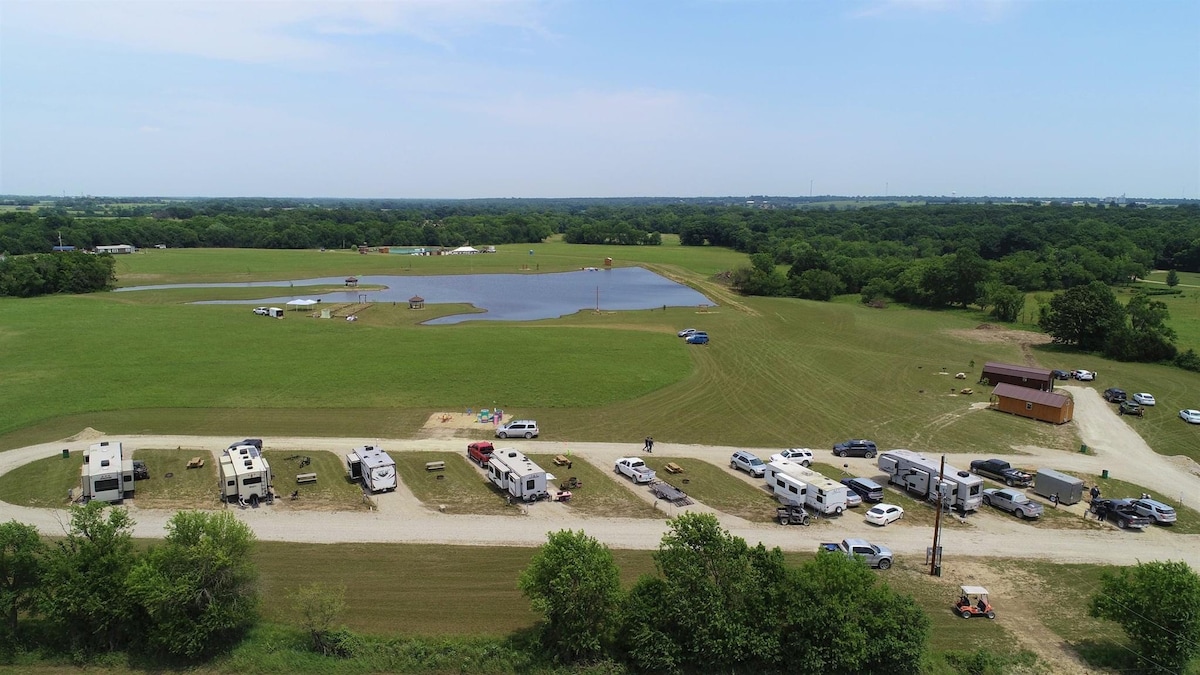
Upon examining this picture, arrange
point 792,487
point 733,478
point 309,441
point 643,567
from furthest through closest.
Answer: point 309,441 → point 733,478 → point 792,487 → point 643,567

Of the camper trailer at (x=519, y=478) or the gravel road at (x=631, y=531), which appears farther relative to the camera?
the camper trailer at (x=519, y=478)

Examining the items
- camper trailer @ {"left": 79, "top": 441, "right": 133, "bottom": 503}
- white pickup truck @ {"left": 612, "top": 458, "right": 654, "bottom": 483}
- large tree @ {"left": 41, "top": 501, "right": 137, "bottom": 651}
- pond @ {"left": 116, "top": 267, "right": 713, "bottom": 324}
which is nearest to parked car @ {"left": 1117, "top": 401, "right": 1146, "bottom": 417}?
white pickup truck @ {"left": 612, "top": 458, "right": 654, "bottom": 483}

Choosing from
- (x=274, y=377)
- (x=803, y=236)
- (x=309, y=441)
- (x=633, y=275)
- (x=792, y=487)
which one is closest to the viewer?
(x=792, y=487)

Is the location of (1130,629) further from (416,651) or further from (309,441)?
(309,441)

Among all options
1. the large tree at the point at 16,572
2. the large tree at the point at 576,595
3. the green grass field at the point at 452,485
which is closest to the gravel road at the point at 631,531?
the green grass field at the point at 452,485

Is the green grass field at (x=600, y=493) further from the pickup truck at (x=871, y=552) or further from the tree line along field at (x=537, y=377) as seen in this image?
the pickup truck at (x=871, y=552)

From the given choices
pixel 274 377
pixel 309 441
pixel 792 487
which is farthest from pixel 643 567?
pixel 274 377

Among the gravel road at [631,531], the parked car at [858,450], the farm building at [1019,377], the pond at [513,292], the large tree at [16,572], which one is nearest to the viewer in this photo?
the large tree at [16,572]
